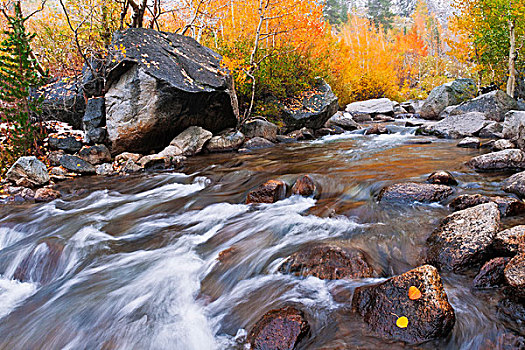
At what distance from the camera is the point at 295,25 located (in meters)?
14.5

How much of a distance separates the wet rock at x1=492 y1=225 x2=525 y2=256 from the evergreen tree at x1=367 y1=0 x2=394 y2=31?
65.9m

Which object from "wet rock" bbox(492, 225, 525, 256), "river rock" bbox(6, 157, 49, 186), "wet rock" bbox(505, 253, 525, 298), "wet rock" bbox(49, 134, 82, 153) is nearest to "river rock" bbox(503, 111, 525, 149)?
"wet rock" bbox(492, 225, 525, 256)

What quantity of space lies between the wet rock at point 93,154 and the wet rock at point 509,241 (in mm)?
8165

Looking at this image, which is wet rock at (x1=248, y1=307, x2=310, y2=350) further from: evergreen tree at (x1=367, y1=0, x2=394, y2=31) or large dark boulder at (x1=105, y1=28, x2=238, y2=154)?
evergreen tree at (x1=367, y1=0, x2=394, y2=31)

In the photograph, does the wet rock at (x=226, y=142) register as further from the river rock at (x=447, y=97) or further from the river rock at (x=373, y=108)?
the river rock at (x=373, y=108)

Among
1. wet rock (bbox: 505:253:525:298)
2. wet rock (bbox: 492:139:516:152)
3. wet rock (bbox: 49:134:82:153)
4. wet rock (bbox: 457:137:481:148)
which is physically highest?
wet rock (bbox: 49:134:82:153)

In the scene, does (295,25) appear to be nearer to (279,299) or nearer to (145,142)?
(145,142)

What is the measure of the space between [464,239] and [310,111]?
9.95 metres

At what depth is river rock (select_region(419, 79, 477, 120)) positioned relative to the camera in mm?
14961

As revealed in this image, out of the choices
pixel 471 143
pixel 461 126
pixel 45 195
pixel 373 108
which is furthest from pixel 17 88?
pixel 373 108

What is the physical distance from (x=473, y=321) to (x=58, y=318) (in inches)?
131

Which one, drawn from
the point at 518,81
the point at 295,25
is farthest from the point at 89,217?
the point at 518,81

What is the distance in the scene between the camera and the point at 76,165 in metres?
7.30

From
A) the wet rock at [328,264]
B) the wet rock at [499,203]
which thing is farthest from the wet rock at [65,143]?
the wet rock at [499,203]
